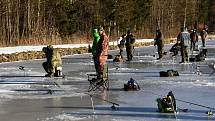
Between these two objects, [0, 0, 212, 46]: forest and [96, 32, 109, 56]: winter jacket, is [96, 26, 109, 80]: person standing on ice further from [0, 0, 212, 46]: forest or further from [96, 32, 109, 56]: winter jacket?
[0, 0, 212, 46]: forest

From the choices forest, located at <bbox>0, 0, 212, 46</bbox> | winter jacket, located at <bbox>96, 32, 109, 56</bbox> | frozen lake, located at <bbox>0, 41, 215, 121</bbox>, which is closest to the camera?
frozen lake, located at <bbox>0, 41, 215, 121</bbox>

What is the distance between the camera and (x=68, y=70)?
19953 mm

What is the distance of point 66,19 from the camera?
152 feet

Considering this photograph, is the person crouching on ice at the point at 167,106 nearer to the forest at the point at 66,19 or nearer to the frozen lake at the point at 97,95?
the frozen lake at the point at 97,95

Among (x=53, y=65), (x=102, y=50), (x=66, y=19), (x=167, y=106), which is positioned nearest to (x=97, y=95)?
(x=102, y=50)

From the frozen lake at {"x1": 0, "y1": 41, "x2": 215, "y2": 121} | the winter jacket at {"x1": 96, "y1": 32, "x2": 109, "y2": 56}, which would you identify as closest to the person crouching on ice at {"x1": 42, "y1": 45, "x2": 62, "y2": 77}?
the frozen lake at {"x1": 0, "y1": 41, "x2": 215, "y2": 121}

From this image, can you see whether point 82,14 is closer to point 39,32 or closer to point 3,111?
point 39,32

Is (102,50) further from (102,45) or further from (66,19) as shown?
(66,19)

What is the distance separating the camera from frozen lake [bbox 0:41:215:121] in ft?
31.9

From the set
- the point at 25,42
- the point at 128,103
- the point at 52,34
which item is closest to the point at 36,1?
the point at 52,34

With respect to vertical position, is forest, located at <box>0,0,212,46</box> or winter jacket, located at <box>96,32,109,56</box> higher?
forest, located at <box>0,0,212,46</box>

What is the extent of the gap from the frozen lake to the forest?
18159mm

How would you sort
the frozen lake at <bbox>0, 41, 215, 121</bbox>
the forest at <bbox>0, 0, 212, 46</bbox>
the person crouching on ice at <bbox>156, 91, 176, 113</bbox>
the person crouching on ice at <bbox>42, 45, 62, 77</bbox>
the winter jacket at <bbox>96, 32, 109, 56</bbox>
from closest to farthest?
the frozen lake at <bbox>0, 41, 215, 121</bbox> → the person crouching on ice at <bbox>156, 91, 176, 113</bbox> → the winter jacket at <bbox>96, 32, 109, 56</bbox> → the person crouching on ice at <bbox>42, 45, 62, 77</bbox> → the forest at <bbox>0, 0, 212, 46</bbox>

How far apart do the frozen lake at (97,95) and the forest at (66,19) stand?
18.2 meters
